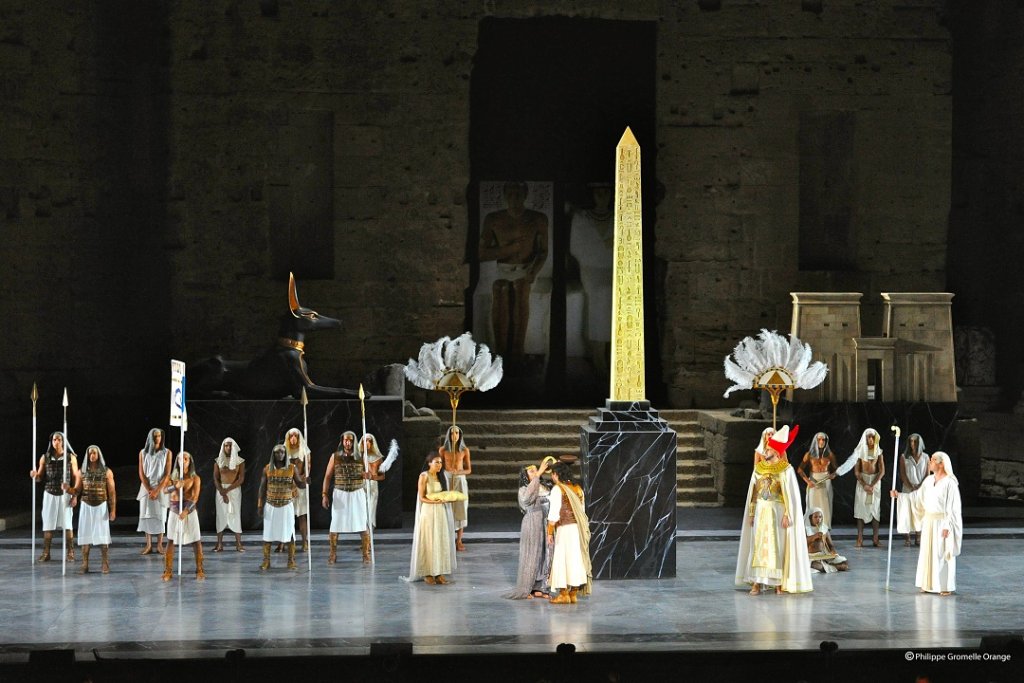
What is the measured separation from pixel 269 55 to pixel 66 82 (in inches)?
115

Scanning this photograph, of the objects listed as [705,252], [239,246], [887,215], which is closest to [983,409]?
[887,215]

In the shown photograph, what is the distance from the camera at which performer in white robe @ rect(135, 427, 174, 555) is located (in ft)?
45.1

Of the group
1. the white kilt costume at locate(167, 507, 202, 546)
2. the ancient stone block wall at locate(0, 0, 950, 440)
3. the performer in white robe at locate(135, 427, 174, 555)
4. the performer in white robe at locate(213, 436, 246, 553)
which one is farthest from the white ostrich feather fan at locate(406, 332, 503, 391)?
the ancient stone block wall at locate(0, 0, 950, 440)

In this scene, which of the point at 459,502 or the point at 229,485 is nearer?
the point at 229,485

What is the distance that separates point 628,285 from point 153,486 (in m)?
5.32

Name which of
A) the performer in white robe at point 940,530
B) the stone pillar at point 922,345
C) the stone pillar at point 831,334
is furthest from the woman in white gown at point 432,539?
the stone pillar at point 922,345

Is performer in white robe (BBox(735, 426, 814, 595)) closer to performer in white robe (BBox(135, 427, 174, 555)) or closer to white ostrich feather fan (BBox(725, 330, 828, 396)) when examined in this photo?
white ostrich feather fan (BBox(725, 330, 828, 396))

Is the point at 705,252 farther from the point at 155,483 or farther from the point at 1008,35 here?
the point at 155,483

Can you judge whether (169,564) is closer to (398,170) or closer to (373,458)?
(373,458)

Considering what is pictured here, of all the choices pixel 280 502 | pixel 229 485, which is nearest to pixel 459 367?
pixel 280 502

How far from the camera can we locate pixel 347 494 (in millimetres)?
13648

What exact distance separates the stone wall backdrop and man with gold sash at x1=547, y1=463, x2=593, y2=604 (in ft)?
28.0

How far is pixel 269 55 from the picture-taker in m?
19.8

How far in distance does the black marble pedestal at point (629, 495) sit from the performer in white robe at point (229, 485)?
3787 mm
